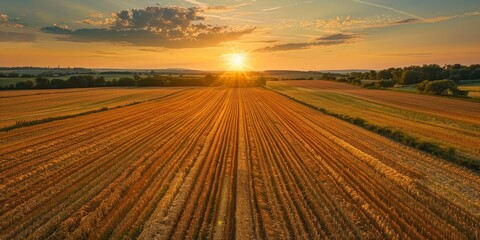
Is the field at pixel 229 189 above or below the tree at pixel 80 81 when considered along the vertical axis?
below

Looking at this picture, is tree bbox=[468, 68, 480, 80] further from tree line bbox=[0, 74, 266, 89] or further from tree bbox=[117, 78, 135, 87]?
tree bbox=[117, 78, 135, 87]

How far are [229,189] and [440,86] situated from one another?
58.1 m

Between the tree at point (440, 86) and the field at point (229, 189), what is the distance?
45395 millimetres

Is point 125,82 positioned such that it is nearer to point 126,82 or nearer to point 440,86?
point 126,82

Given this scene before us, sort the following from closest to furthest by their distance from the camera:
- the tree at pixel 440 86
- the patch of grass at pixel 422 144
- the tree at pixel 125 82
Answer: the patch of grass at pixel 422 144
the tree at pixel 440 86
the tree at pixel 125 82

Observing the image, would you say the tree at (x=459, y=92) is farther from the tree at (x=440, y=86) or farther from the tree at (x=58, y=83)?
the tree at (x=58, y=83)

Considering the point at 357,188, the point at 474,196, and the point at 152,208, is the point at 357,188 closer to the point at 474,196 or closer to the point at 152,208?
the point at 474,196

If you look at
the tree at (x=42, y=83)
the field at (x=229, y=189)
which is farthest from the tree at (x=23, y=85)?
the field at (x=229, y=189)

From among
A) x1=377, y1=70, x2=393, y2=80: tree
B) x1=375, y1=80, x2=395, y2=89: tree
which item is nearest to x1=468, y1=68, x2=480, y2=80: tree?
x1=377, y1=70, x2=393, y2=80: tree

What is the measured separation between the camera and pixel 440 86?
57.0m

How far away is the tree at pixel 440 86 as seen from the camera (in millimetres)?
55625

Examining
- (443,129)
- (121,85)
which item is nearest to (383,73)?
(121,85)

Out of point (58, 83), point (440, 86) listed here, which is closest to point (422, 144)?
point (440, 86)

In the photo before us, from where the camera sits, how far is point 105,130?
21.8 meters
